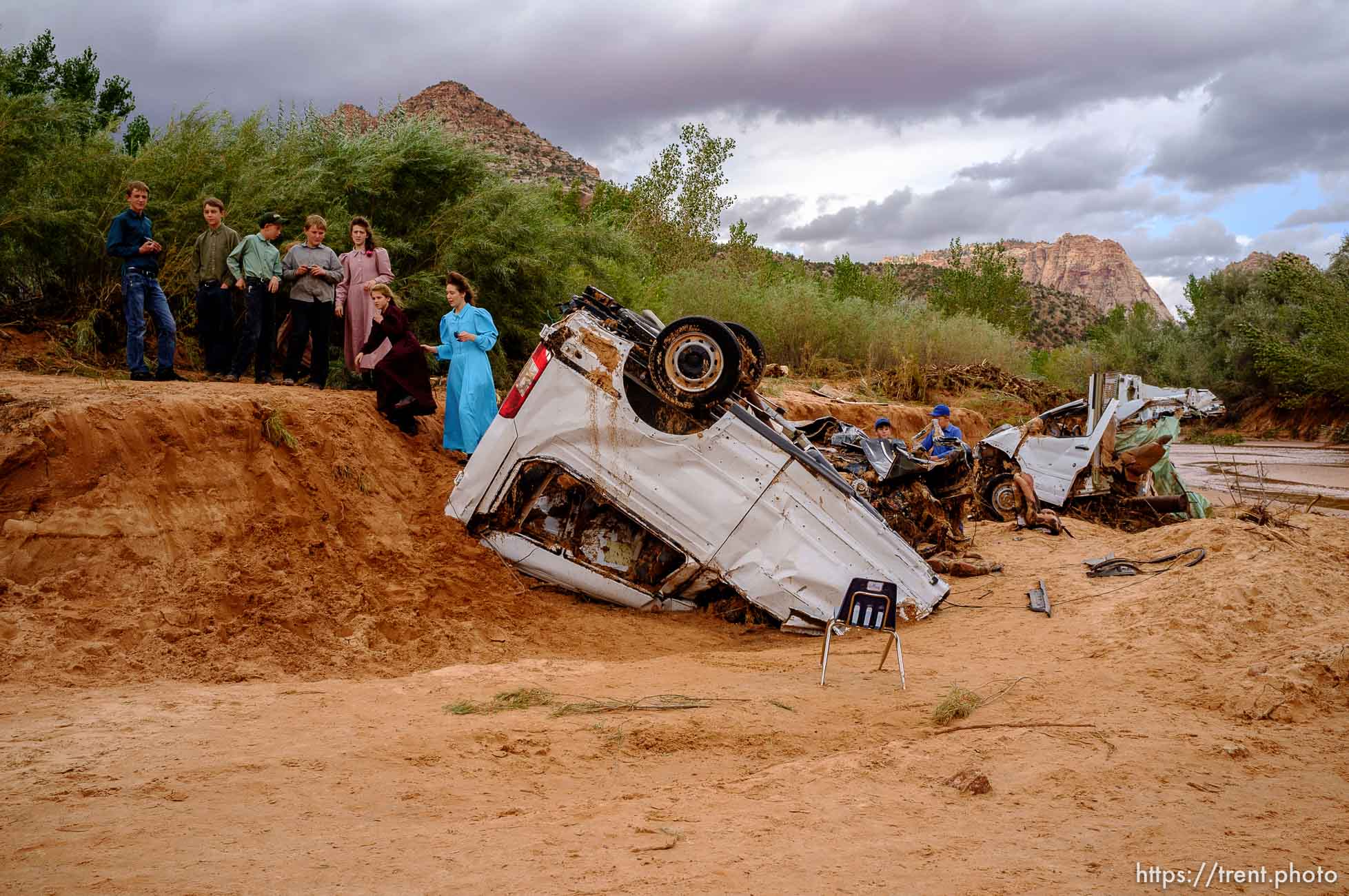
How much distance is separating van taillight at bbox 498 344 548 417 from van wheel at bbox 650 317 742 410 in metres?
0.87

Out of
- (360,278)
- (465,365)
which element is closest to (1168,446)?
(465,365)

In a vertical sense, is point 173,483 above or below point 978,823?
above

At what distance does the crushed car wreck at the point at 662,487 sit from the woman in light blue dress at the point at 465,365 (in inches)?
67.4

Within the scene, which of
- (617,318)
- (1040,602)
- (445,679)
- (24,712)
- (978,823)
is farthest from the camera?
(1040,602)

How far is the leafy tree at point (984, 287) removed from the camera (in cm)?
5188

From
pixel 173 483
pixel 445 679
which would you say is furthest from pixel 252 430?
pixel 445 679

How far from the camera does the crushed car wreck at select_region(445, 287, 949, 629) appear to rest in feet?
22.1

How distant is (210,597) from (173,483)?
3.49 feet

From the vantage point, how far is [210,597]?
6.19 m

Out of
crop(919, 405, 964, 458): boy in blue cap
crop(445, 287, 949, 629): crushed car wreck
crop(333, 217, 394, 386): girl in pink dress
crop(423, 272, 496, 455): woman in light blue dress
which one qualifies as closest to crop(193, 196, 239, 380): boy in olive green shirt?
crop(333, 217, 394, 386): girl in pink dress

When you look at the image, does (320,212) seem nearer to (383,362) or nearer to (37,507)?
Result: (383,362)

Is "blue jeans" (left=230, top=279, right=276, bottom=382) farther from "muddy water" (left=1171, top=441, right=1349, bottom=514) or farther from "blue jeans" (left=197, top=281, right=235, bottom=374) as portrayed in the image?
"muddy water" (left=1171, top=441, right=1349, bottom=514)

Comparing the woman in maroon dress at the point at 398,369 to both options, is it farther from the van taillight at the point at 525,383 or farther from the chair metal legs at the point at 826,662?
the chair metal legs at the point at 826,662

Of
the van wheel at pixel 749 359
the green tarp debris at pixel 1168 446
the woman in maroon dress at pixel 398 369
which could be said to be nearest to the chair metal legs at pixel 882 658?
the van wheel at pixel 749 359
